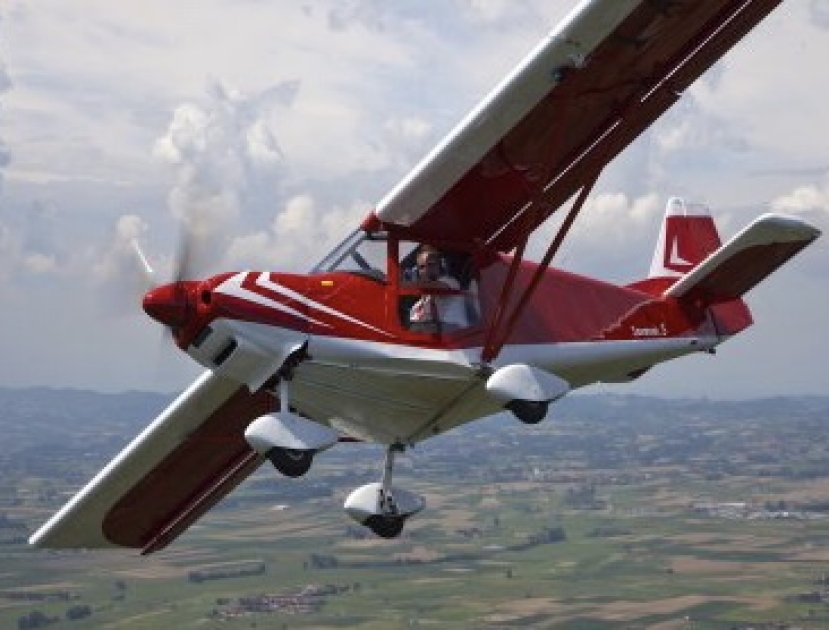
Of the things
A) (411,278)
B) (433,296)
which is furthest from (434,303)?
Result: (411,278)

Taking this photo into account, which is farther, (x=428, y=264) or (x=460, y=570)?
(x=460, y=570)

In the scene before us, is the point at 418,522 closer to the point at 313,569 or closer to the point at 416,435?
the point at 313,569

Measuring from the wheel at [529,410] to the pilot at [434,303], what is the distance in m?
1.22

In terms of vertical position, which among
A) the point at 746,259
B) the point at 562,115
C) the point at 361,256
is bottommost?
the point at 361,256

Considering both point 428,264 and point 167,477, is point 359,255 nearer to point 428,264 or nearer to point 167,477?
point 428,264

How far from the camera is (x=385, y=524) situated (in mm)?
15000

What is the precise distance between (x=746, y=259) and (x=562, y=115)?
12.9 feet

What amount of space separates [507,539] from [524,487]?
193ft

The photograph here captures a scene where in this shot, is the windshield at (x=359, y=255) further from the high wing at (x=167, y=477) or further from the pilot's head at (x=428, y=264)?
the high wing at (x=167, y=477)

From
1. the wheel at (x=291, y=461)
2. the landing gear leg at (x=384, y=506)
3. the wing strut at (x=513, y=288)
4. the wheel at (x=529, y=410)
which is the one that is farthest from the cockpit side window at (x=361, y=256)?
the landing gear leg at (x=384, y=506)

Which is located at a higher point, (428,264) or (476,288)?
(428,264)

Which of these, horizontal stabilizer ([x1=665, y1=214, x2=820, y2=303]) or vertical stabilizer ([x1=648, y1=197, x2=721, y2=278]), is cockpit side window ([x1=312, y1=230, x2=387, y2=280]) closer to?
horizontal stabilizer ([x1=665, y1=214, x2=820, y2=303])

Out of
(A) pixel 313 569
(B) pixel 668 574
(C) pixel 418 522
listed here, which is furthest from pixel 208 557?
(B) pixel 668 574

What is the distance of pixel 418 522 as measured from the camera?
15125 centimetres
